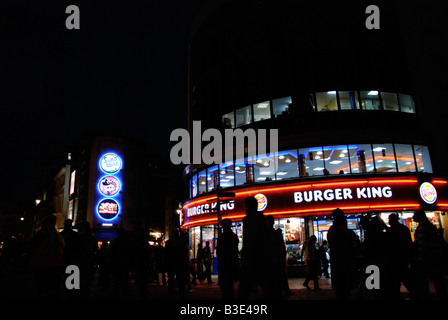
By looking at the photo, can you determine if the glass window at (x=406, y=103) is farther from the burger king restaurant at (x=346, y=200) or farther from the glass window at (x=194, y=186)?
the glass window at (x=194, y=186)

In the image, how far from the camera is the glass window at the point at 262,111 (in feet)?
67.4

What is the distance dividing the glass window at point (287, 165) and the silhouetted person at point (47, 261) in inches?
560

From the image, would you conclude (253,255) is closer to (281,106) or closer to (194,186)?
(281,106)

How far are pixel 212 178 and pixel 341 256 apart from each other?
53.0 ft

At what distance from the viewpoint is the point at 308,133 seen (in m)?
18.4

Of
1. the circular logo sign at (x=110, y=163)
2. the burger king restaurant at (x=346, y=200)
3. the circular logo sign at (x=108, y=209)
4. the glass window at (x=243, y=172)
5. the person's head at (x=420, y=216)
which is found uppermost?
the circular logo sign at (x=110, y=163)

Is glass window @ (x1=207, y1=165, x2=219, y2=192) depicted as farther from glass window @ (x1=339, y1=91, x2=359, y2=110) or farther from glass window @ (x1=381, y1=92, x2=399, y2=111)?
glass window @ (x1=381, y1=92, x2=399, y2=111)

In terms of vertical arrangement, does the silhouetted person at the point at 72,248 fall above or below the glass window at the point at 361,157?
below

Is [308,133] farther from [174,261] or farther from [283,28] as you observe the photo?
[174,261]

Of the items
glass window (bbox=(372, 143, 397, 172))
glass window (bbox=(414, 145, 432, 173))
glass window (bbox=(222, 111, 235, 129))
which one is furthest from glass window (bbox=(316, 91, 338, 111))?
glass window (bbox=(222, 111, 235, 129))

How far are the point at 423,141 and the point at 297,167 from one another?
7619mm
